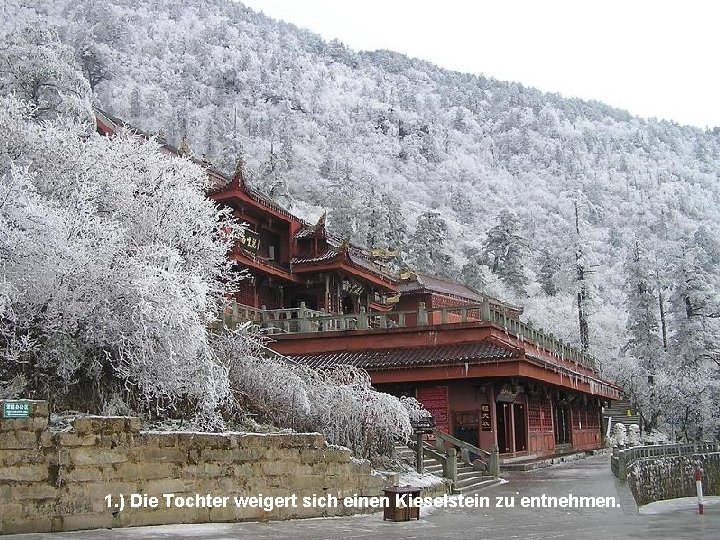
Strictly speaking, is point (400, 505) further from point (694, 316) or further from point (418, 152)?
point (418, 152)

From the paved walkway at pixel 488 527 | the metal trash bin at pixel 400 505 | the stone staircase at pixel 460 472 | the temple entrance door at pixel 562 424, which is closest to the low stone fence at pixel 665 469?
the stone staircase at pixel 460 472

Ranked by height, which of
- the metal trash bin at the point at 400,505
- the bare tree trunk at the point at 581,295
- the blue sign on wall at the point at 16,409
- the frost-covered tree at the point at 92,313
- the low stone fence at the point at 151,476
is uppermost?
the bare tree trunk at the point at 581,295

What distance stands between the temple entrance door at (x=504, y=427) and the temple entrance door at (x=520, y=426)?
4.07ft

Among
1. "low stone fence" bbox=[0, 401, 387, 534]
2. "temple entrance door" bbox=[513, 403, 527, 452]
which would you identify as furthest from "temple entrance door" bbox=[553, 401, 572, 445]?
"low stone fence" bbox=[0, 401, 387, 534]

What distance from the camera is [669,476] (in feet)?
101

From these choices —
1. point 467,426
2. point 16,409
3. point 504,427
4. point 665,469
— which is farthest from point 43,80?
point 665,469

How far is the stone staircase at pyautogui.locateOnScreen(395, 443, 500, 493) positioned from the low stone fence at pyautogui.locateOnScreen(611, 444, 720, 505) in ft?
13.2

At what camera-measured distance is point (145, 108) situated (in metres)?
126

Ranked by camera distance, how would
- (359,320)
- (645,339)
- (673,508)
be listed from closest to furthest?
(673,508) < (359,320) < (645,339)

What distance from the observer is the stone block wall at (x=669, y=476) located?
86.2ft

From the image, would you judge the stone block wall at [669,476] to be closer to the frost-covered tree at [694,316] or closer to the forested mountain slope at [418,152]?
the frost-covered tree at [694,316]

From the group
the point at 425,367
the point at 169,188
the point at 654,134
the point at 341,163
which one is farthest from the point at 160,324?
the point at 654,134

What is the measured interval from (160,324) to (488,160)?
153 m

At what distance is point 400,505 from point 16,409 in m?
7.02
